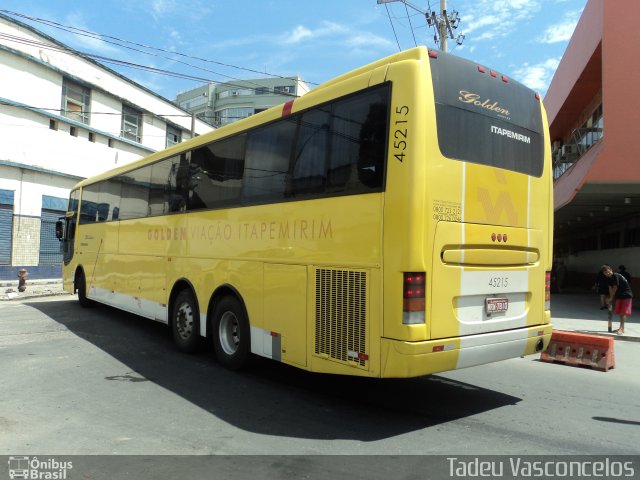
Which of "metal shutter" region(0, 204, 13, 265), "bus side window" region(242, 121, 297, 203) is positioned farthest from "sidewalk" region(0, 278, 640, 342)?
"bus side window" region(242, 121, 297, 203)

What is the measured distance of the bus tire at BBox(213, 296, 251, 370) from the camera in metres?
6.73

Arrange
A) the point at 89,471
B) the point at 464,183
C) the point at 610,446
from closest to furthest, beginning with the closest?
the point at 89,471 → the point at 610,446 → the point at 464,183

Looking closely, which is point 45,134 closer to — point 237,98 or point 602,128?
point 602,128

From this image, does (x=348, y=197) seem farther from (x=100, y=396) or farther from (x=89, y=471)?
(x=100, y=396)

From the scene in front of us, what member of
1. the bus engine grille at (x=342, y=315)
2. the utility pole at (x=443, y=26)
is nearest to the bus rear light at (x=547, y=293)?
the bus engine grille at (x=342, y=315)

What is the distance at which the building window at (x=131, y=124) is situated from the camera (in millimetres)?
26812

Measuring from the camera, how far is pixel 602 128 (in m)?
15.3

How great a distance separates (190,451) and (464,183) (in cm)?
368

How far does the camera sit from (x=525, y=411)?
5.61 meters

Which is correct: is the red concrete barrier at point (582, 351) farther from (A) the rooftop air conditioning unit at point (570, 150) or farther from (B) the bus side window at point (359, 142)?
(A) the rooftop air conditioning unit at point (570, 150)

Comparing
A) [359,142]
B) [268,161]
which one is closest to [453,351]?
[359,142]

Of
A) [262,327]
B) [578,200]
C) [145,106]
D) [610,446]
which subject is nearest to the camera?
[610,446]

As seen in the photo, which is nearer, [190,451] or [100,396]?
[190,451]

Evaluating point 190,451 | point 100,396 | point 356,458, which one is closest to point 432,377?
point 356,458
